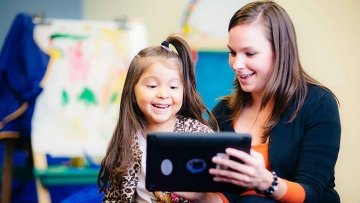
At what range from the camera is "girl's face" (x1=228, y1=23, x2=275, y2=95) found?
117cm

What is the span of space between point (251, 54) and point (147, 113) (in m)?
0.28

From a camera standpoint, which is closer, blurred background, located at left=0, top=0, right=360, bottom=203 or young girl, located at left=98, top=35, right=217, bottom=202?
young girl, located at left=98, top=35, right=217, bottom=202

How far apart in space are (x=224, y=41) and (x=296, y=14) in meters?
0.40

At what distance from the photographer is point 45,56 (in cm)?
204

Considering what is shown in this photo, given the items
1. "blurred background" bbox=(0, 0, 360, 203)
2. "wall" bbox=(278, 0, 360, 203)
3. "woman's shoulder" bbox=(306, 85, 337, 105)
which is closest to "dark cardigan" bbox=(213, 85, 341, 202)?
"woman's shoulder" bbox=(306, 85, 337, 105)

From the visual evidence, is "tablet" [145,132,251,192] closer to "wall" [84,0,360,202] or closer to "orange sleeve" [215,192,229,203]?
"orange sleeve" [215,192,229,203]

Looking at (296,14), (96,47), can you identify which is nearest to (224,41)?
(296,14)

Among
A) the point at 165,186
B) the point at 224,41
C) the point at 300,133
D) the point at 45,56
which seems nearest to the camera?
the point at 165,186

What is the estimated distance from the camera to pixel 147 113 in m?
1.20

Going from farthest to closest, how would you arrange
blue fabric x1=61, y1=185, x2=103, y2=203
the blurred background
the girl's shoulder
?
the blurred background
blue fabric x1=61, y1=185, x2=103, y2=203
the girl's shoulder

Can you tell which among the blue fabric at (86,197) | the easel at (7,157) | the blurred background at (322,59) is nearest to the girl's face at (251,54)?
the blue fabric at (86,197)

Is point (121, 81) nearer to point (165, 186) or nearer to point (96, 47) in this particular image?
point (96, 47)

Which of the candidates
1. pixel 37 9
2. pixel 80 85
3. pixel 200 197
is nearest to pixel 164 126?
pixel 200 197

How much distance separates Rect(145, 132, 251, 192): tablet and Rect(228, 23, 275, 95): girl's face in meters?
0.27
